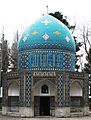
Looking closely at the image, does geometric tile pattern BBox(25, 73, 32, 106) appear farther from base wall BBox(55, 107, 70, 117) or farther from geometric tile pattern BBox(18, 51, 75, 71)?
base wall BBox(55, 107, 70, 117)

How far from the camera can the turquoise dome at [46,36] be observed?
94.1 ft

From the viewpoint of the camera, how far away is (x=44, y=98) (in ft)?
92.5

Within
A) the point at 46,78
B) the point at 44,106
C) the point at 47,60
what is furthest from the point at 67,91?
the point at 47,60

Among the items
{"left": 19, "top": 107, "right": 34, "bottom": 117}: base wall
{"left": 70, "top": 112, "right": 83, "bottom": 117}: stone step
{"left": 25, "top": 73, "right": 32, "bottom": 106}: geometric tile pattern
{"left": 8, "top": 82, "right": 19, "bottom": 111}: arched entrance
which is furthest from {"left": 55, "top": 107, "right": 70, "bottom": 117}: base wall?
{"left": 8, "top": 82, "right": 19, "bottom": 111}: arched entrance

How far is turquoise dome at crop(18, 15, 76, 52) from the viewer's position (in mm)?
28688

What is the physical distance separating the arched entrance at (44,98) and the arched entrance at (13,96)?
2223 millimetres

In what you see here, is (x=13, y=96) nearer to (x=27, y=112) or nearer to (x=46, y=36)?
(x=27, y=112)

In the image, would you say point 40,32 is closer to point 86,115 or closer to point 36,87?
point 36,87

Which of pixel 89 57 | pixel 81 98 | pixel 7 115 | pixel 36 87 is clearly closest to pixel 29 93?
pixel 36 87

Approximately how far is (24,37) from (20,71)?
3666 millimetres

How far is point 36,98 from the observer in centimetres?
2791

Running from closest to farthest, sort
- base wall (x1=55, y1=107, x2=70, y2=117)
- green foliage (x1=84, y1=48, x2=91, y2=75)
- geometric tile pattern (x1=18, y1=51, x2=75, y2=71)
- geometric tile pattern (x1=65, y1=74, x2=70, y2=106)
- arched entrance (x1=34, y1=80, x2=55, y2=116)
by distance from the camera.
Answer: base wall (x1=55, y1=107, x2=70, y2=117) < geometric tile pattern (x1=65, y1=74, x2=70, y2=106) < arched entrance (x1=34, y1=80, x2=55, y2=116) < geometric tile pattern (x1=18, y1=51, x2=75, y2=71) < green foliage (x1=84, y1=48, x2=91, y2=75)

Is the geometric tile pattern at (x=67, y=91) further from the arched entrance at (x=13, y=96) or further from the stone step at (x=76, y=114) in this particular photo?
the arched entrance at (x=13, y=96)

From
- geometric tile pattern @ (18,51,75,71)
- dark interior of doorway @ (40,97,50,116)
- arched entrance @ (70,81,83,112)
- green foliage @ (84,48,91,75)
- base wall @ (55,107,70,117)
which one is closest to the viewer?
base wall @ (55,107,70,117)
